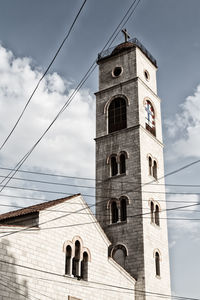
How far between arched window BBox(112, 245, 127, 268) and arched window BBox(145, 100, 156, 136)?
32.9 feet

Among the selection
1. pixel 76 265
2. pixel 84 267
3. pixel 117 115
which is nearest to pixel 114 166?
pixel 117 115

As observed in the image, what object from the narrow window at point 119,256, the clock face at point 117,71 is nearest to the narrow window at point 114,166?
the narrow window at point 119,256

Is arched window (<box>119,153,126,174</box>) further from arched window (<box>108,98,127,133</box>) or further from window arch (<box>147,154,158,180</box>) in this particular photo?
arched window (<box>108,98,127,133</box>)

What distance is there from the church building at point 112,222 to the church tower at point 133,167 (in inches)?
2.8

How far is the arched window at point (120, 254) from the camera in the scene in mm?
33219

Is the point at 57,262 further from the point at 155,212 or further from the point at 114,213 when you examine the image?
the point at 155,212

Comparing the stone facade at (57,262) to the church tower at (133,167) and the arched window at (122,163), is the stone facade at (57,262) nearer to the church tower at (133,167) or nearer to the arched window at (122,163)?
the church tower at (133,167)

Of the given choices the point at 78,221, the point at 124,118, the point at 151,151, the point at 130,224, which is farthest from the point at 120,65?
the point at 78,221

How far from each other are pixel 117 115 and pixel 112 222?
8.73m

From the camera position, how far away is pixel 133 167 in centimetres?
3553

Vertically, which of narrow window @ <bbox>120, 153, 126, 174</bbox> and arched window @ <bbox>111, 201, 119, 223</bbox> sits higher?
narrow window @ <bbox>120, 153, 126, 174</bbox>

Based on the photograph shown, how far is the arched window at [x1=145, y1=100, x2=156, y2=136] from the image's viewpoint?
38656 mm

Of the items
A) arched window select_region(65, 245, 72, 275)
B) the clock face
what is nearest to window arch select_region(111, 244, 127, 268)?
arched window select_region(65, 245, 72, 275)

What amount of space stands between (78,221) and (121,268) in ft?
16.1
